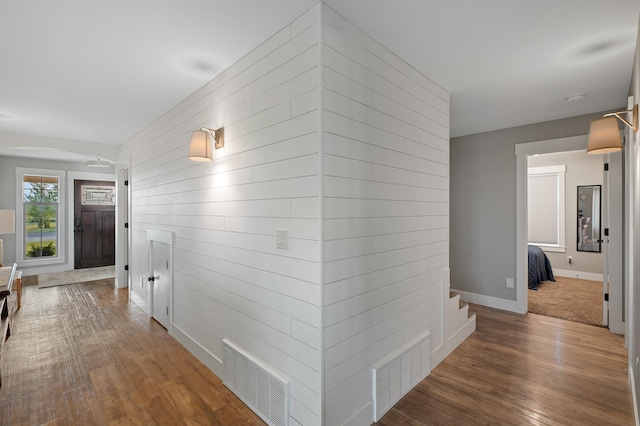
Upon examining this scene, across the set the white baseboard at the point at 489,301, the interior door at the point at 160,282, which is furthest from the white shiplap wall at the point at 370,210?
the interior door at the point at 160,282

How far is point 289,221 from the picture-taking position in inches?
74.5

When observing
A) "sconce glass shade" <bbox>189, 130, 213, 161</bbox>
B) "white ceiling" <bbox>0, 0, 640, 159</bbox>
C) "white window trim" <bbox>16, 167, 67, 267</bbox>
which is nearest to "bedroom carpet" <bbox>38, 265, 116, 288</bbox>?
"white window trim" <bbox>16, 167, 67, 267</bbox>

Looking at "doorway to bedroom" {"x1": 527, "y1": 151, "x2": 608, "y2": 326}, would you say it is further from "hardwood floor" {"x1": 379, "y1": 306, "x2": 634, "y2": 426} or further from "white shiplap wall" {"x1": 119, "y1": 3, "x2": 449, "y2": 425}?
"white shiplap wall" {"x1": 119, "y1": 3, "x2": 449, "y2": 425}

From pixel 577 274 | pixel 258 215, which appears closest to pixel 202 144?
→ pixel 258 215

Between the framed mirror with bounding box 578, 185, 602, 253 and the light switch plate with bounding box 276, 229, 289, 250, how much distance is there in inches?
268

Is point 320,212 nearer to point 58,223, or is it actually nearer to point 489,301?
point 489,301

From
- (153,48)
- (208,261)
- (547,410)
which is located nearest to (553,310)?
(547,410)

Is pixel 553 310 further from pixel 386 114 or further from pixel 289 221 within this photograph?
pixel 289 221

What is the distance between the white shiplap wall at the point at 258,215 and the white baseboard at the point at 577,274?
22.1 ft

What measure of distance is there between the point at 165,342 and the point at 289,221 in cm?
239

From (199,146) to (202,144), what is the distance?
0.03 metres

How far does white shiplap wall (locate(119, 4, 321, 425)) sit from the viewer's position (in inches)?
69.6

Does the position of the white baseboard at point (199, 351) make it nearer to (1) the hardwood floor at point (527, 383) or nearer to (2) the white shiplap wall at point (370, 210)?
(2) the white shiplap wall at point (370, 210)

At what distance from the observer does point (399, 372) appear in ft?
7.47
